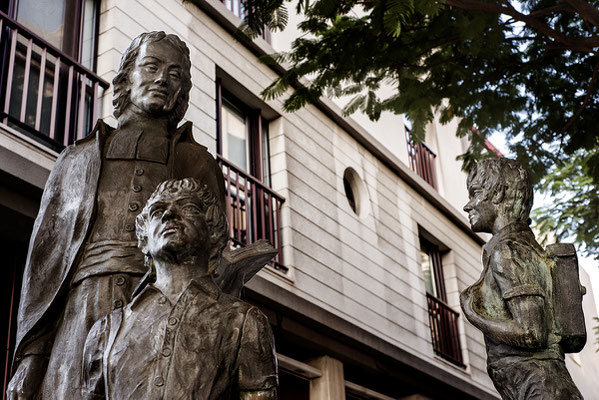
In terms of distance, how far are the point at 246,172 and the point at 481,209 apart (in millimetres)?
7659

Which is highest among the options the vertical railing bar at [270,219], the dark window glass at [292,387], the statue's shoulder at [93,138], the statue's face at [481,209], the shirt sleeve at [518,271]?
the vertical railing bar at [270,219]

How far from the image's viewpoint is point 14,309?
8430 millimetres

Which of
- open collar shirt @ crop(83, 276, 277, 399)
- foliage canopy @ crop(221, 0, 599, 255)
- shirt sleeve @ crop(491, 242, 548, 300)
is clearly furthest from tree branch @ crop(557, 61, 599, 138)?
open collar shirt @ crop(83, 276, 277, 399)

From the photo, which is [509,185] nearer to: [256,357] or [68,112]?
[256,357]

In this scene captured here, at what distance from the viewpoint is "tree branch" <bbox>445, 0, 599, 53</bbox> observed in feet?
21.8

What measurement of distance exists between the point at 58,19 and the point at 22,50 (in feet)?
2.86

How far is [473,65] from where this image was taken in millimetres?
7551

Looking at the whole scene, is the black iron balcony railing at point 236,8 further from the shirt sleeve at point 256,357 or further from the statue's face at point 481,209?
the shirt sleeve at point 256,357

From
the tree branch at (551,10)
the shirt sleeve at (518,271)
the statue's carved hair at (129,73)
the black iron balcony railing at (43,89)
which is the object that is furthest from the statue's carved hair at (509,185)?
the black iron balcony railing at (43,89)

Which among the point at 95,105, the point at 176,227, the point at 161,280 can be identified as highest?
the point at 95,105

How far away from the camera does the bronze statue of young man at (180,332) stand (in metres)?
2.74

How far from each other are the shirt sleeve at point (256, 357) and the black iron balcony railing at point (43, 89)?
220 inches

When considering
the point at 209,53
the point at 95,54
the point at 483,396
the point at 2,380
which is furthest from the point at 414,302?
the point at 2,380

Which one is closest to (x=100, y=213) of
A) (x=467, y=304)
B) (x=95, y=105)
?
(x=467, y=304)
